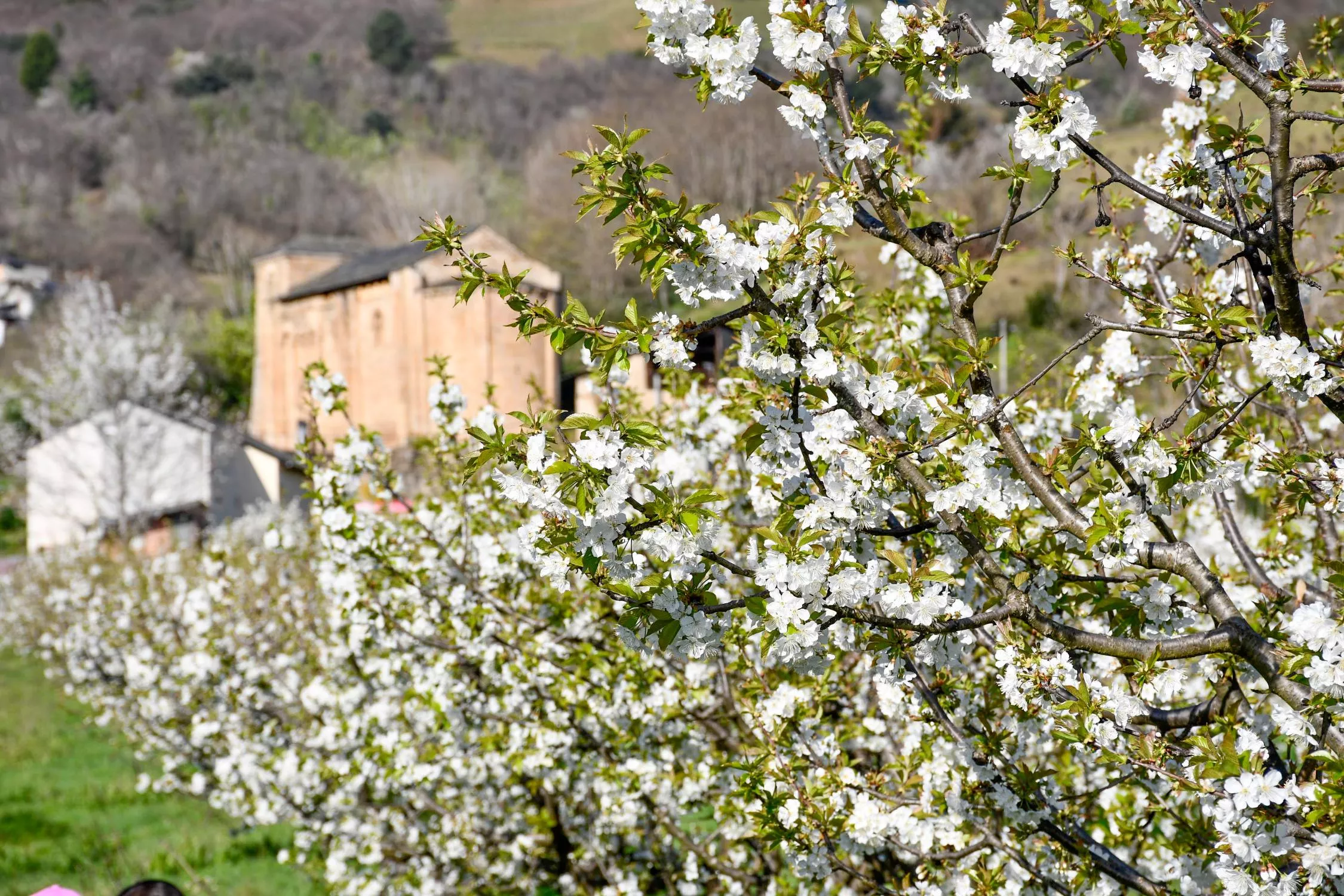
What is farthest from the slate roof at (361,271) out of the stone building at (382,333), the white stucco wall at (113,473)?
the white stucco wall at (113,473)

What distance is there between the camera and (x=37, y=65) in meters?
131

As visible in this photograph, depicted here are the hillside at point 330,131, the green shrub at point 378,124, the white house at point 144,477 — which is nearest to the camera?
the white house at point 144,477

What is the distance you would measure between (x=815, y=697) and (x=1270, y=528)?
2062 millimetres

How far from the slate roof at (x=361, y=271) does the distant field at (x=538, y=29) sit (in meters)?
85.8

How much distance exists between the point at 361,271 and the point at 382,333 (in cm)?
389

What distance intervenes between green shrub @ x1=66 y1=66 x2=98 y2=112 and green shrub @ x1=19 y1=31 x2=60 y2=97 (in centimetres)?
595

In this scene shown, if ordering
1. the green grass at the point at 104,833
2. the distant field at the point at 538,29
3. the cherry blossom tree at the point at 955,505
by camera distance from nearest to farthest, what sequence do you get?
the cherry blossom tree at the point at 955,505 → the green grass at the point at 104,833 → the distant field at the point at 538,29

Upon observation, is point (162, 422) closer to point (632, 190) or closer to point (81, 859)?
point (81, 859)

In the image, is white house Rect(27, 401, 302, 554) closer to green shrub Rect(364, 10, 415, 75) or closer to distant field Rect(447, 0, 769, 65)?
distant field Rect(447, 0, 769, 65)

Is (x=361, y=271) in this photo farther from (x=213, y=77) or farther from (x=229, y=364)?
(x=213, y=77)

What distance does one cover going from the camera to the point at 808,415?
7.98ft

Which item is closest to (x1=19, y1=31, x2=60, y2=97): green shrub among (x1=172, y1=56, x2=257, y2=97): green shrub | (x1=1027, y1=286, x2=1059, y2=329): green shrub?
(x1=172, y1=56, x2=257, y2=97): green shrub

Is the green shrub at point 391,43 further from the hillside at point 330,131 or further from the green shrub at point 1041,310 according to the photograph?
the green shrub at point 1041,310

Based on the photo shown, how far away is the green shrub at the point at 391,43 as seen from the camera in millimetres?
139750
